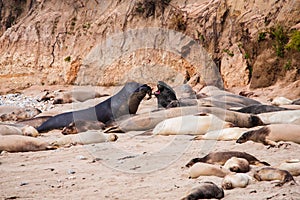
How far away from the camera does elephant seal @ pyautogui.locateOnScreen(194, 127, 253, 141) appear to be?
20.6 ft

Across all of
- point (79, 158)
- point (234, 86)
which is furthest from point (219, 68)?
point (79, 158)

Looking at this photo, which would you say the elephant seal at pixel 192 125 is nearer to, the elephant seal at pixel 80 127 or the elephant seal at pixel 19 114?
the elephant seal at pixel 80 127

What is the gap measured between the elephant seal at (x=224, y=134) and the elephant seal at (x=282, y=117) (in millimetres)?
911

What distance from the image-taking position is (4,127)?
759 cm

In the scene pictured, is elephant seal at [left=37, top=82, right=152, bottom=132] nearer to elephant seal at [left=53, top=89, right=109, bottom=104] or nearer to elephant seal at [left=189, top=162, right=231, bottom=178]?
elephant seal at [left=189, top=162, right=231, bottom=178]

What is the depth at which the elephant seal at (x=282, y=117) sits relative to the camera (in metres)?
6.83

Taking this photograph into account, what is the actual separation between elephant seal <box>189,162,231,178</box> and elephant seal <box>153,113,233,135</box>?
267 cm

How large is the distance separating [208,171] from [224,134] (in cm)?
226

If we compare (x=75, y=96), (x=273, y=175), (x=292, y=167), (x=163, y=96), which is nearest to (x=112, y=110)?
(x=163, y=96)

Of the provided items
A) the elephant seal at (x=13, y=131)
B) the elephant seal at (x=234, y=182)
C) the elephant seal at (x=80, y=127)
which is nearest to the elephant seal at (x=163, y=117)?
the elephant seal at (x=80, y=127)

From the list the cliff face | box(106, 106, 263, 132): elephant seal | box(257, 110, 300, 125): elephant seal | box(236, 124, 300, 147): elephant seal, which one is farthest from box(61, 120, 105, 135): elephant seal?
the cliff face

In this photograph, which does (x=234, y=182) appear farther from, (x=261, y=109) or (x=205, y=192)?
(x=261, y=109)

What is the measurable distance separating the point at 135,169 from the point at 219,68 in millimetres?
13855

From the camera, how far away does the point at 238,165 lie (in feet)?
13.8
